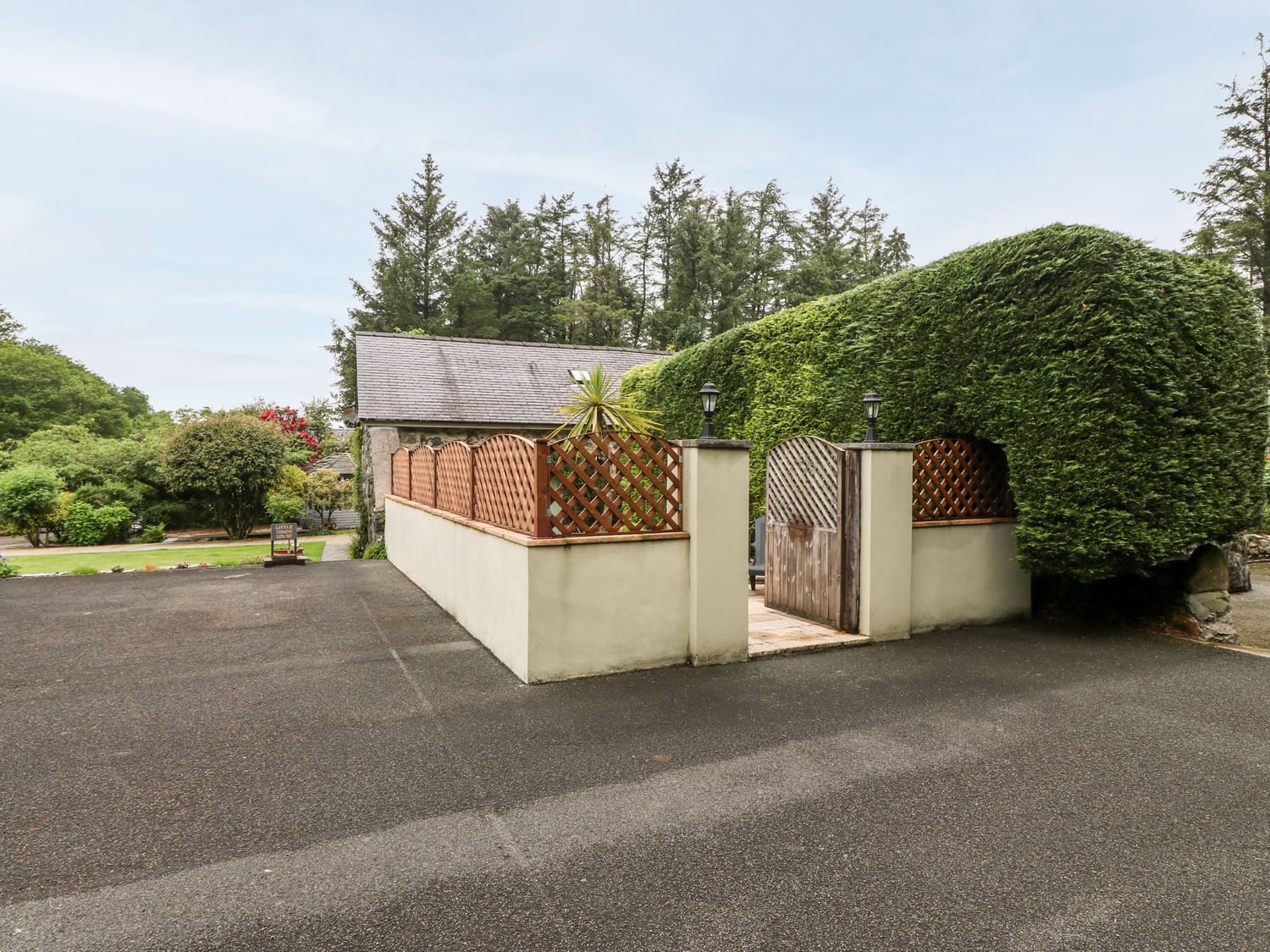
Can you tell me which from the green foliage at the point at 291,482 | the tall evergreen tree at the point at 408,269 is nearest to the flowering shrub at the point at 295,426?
the green foliage at the point at 291,482

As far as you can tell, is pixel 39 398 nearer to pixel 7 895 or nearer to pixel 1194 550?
pixel 7 895

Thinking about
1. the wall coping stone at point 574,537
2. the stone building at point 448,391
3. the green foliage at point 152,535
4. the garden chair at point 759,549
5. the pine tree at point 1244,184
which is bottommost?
the green foliage at point 152,535

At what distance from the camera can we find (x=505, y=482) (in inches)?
208

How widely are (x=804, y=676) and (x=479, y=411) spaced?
13.2 m

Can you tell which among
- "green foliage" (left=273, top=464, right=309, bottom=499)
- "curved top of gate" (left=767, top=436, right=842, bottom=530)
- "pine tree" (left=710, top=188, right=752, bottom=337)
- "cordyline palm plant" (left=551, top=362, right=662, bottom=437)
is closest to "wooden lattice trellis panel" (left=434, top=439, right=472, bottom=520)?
"cordyline palm plant" (left=551, top=362, right=662, bottom=437)

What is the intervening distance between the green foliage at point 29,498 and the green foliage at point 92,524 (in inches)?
17.0

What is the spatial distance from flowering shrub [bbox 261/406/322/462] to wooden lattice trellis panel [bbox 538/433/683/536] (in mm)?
17886

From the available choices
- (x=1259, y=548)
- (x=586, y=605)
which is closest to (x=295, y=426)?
(x=586, y=605)

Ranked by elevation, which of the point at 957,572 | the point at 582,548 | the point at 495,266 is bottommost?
the point at 957,572

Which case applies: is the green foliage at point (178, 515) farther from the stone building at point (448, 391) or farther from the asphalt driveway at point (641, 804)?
the asphalt driveway at point (641, 804)

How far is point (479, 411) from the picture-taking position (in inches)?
645

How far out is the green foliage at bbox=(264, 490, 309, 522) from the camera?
17.1 meters

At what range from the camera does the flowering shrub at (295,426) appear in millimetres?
20031

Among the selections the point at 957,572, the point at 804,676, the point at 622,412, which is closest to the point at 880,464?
the point at 957,572
